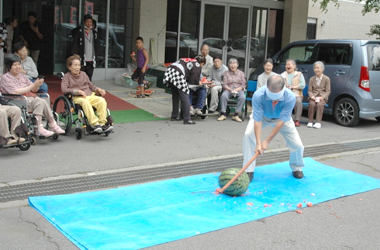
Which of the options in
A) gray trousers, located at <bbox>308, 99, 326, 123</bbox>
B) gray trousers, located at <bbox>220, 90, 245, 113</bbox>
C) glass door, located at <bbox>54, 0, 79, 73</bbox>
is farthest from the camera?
glass door, located at <bbox>54, 0, 79, 73</bbox>

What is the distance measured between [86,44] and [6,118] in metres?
5.27

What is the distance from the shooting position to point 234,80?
37.4ft

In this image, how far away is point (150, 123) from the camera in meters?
10.4

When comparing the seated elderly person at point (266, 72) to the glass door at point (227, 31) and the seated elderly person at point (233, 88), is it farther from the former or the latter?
the glass door at point (227, 31)

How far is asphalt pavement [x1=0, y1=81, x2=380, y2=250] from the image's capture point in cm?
467

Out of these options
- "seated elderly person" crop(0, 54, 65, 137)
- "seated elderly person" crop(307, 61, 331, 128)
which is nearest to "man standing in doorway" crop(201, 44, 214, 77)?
"seated elderly person" crop(307, 61, 331, 128)

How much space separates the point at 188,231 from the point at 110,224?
794mm

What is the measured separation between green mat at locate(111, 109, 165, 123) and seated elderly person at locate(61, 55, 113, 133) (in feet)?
5.45

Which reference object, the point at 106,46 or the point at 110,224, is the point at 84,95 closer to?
the point at 110,224

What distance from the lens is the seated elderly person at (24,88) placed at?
7883 millimetres

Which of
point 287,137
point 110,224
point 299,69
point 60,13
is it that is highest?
point 60,13

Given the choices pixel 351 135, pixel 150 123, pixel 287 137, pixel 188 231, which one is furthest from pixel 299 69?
pixel 188 231

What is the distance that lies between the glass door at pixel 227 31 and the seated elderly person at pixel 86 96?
8940mm

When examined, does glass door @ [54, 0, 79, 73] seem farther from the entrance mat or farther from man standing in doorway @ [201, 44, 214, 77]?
the entrance mat
